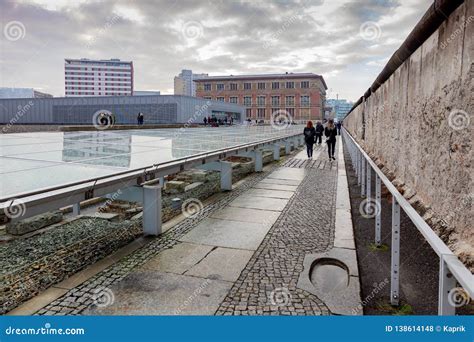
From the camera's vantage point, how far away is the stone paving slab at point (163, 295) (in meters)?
3.35

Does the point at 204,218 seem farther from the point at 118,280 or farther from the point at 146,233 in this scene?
the point at 118,280

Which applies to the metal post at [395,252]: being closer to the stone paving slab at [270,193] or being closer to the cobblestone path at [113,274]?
the cobblestone path at [113,274]

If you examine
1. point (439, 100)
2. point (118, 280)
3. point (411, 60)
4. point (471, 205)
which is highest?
point (411, 60)

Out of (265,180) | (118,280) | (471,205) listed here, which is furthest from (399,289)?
(265,180)

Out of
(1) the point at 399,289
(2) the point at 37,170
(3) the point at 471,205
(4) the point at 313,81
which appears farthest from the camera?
(4) the point at 313,81

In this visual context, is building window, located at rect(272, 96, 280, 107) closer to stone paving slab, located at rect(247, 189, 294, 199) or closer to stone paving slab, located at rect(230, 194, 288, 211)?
stone paving slab, located at rect(247, 189, 294, 199)

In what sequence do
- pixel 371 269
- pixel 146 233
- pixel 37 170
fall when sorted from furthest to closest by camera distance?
pixel 146 233
pixel 37 170
pixel 371 269

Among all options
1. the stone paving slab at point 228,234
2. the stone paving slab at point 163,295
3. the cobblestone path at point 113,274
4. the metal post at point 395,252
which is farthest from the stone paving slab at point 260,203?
the metal post at point 395,252

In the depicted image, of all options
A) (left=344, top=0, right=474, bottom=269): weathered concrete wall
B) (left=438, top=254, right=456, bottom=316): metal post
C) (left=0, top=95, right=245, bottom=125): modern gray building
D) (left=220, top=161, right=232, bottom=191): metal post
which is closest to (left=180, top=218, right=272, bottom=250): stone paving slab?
(left=344, top=0, right=474, bottom=269): weathered concrete wall

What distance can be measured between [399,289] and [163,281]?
231 centimetres

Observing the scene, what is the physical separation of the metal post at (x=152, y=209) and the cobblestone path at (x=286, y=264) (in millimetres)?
1491

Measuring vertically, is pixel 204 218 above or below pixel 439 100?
below

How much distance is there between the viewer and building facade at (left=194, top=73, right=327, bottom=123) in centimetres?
9012

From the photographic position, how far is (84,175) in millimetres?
4613
